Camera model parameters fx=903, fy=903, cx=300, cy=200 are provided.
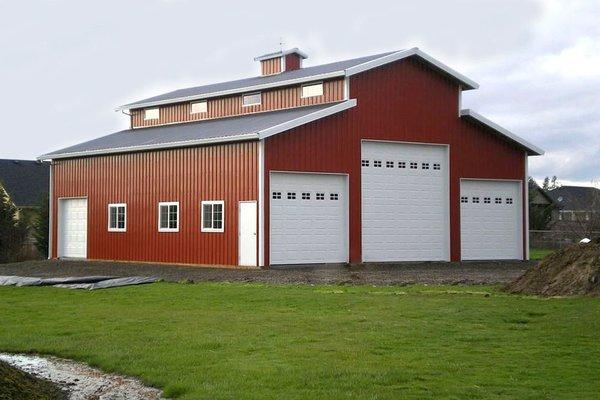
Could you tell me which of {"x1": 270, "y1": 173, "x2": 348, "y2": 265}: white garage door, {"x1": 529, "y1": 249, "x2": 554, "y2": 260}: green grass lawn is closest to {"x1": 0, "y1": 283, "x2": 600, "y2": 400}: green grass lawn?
{"x1": 270, "y1": 173, "x2": 348, "y2": 265}: white garage door

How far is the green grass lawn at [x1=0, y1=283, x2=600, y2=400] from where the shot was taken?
31.0ft

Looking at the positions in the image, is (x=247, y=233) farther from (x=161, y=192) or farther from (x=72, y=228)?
(x=72, y=228)

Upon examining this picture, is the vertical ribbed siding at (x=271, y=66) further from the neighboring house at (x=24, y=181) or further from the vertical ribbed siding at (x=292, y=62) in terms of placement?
the neighboring house at (x=24, y=181)

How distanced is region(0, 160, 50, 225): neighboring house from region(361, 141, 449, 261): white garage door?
3185 centimetres

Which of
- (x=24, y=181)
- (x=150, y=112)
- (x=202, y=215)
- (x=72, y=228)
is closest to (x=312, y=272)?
(x=202, y=215)

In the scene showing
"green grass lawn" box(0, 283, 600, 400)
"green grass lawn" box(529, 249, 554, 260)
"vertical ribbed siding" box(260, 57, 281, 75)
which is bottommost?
"green grass lawn" box(0, 283, 600, 400)

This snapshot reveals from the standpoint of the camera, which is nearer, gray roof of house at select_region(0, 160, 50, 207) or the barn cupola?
the barn cupola

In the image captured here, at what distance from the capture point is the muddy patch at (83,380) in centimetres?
959

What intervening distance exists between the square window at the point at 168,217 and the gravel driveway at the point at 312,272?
1489mm

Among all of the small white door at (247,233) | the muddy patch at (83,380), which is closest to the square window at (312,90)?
the small white door at (247,233)

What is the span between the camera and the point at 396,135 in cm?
3241

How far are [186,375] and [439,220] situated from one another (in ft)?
79.6

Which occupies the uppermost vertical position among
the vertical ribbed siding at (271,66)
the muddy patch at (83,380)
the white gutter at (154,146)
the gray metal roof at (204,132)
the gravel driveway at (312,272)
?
the vertical ribbed siding at (271,66)

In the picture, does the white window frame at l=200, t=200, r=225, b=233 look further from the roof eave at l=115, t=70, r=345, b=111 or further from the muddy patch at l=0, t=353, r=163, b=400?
the muddy patch at l=0, t=353, r=163, b=400
